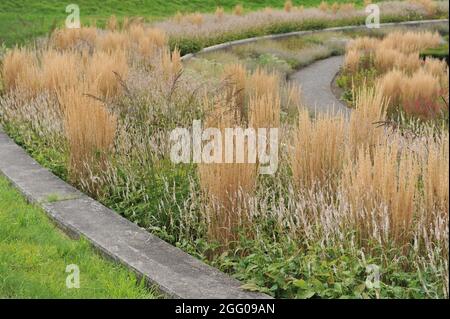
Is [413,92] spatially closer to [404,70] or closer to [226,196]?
[404,70]

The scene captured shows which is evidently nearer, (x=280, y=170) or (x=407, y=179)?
(x=407, y=179)

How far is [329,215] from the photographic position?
13.7ft

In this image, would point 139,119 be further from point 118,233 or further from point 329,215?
point 329,215

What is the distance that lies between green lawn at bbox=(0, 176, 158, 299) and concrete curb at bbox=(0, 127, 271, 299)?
0.08 metres

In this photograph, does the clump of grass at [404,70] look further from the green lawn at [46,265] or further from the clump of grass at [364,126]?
the green lawn at [46,265]

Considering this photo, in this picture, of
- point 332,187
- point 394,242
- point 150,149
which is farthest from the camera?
point 150,149

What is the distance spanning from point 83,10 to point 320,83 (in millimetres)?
13388

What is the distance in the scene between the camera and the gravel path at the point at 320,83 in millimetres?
10640

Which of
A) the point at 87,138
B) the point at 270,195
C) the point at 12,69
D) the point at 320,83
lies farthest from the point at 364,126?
the point at 320,83

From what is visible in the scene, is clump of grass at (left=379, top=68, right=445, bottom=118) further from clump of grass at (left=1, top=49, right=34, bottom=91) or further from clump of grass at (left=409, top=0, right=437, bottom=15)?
clump of grass at (left=409, top=0, right=437, bottom=15)

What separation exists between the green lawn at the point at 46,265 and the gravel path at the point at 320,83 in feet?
18.3

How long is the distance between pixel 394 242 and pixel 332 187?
0.83 metres

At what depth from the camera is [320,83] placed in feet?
41.5
